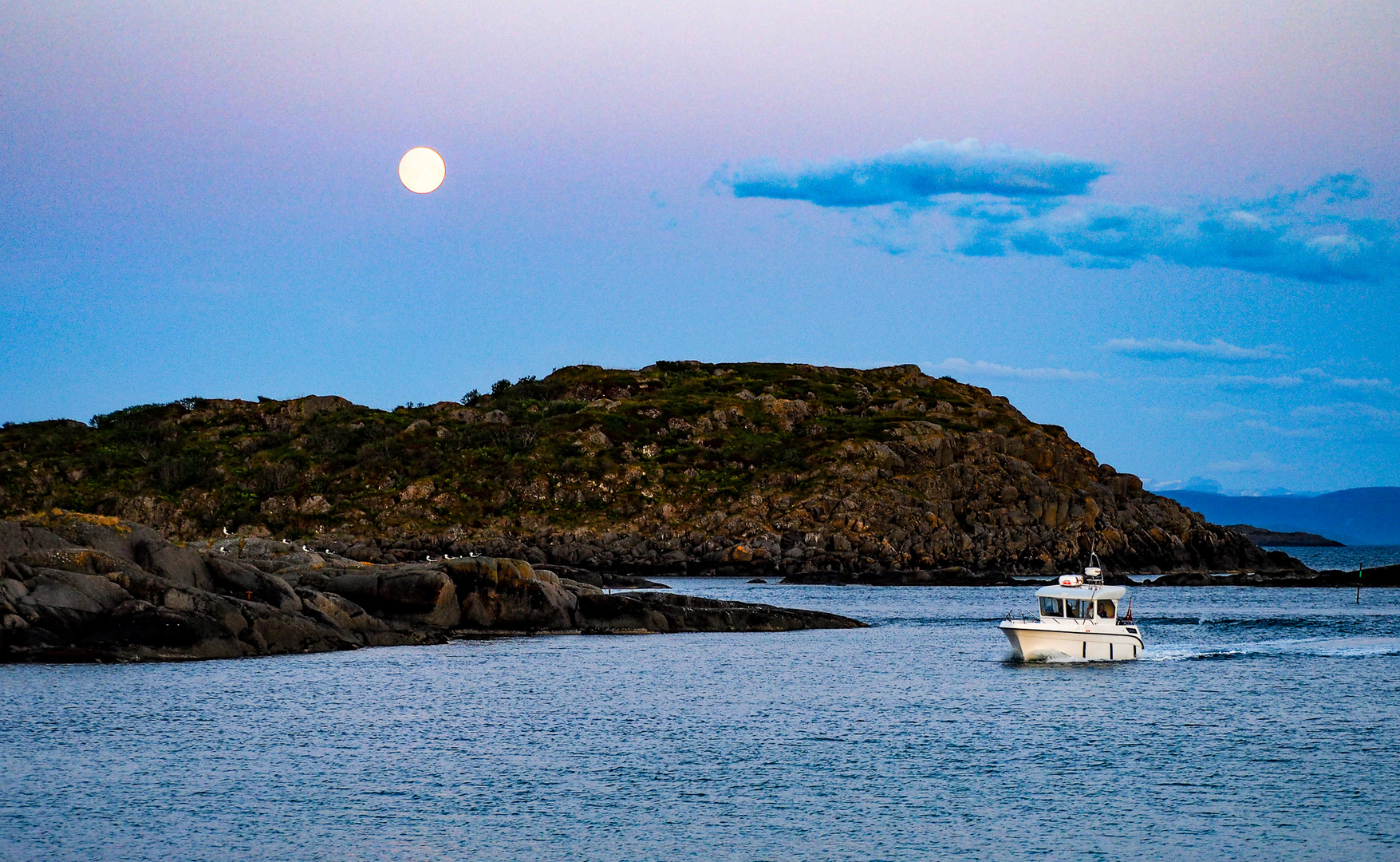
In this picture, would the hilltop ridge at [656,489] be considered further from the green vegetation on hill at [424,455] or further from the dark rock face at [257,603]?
the dark rock face at [257,603]

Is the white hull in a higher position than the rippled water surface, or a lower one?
higher

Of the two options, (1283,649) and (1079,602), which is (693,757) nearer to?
(1079,602)

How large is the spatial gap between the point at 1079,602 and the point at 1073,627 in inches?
57.2

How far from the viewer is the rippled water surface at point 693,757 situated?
81.5 ft

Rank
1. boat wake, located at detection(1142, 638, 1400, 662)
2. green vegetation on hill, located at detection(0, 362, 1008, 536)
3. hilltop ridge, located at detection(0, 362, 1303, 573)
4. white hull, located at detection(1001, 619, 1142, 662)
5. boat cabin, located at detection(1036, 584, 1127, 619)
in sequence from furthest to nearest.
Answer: green vegetation on hill, located at detection(0, 362, 1008, 536) < hilltop ridge, located at detection(0, 362, 1303, 573) < boat wake, located at detection(1142, 638, 1400, 662) < boat cabin, located at detection(1036, 584, 1127, 619) < white hull, located at detection(1001, 619, 1142, 662)

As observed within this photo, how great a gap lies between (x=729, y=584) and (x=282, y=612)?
69.5 meters

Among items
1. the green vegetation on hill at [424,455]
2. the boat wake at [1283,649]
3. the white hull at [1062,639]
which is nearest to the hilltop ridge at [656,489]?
the green vegetation on hill at [424,455]

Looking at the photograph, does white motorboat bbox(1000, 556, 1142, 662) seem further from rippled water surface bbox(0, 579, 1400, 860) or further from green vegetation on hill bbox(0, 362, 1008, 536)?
green vegetation on hill bbox(0, 362, 1008, 536)

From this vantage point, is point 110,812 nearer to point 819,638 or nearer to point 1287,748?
point 1287,748

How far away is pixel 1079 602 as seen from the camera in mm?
57000

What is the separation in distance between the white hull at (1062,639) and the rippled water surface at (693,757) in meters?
0.85

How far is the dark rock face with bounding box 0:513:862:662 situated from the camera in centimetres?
4850

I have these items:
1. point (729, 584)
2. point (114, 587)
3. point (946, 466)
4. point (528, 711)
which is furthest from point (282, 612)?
point (946, 466)

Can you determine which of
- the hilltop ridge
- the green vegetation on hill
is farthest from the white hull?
the green vegetation on hill
